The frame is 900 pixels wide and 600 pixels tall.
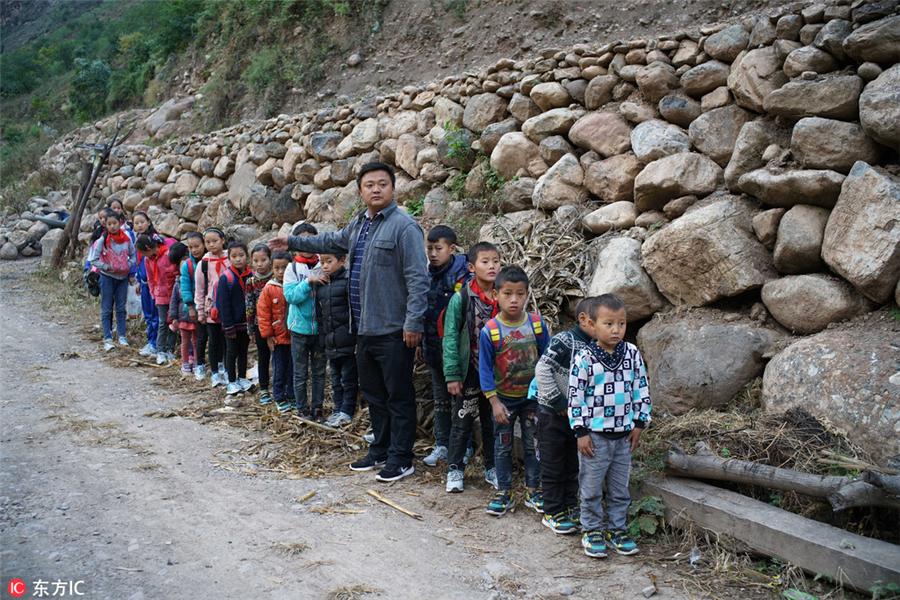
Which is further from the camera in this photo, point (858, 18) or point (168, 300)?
point (168, 300)

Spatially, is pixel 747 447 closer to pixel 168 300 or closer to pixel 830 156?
pixel 830 156

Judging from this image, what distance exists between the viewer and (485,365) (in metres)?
3.78

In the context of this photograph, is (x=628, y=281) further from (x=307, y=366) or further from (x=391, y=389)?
(x=307, y=366)

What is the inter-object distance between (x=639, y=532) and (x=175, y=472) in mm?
3078

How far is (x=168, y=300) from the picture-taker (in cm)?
731

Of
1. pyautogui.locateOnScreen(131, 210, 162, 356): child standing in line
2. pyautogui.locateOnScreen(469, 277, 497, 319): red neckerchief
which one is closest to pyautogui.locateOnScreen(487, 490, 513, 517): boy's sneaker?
pyautogui.locateOnScreen(469, 277, 497, 319): red neckerchief

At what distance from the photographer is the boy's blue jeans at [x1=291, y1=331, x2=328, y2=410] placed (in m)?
5.36

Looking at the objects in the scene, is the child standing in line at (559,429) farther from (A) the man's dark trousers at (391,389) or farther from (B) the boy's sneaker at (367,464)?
(B) the boy's sneaker at (367,464)

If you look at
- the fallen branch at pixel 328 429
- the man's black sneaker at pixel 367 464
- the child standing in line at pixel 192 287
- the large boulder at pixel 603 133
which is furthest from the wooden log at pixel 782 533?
the child standing in line at pixel 192 287

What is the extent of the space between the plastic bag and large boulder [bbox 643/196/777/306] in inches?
268

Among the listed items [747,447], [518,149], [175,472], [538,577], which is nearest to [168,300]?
[175,472]

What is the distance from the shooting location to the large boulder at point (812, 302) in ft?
13.7

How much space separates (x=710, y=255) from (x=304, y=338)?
336 centimetres

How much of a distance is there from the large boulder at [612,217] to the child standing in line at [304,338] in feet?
8.24
